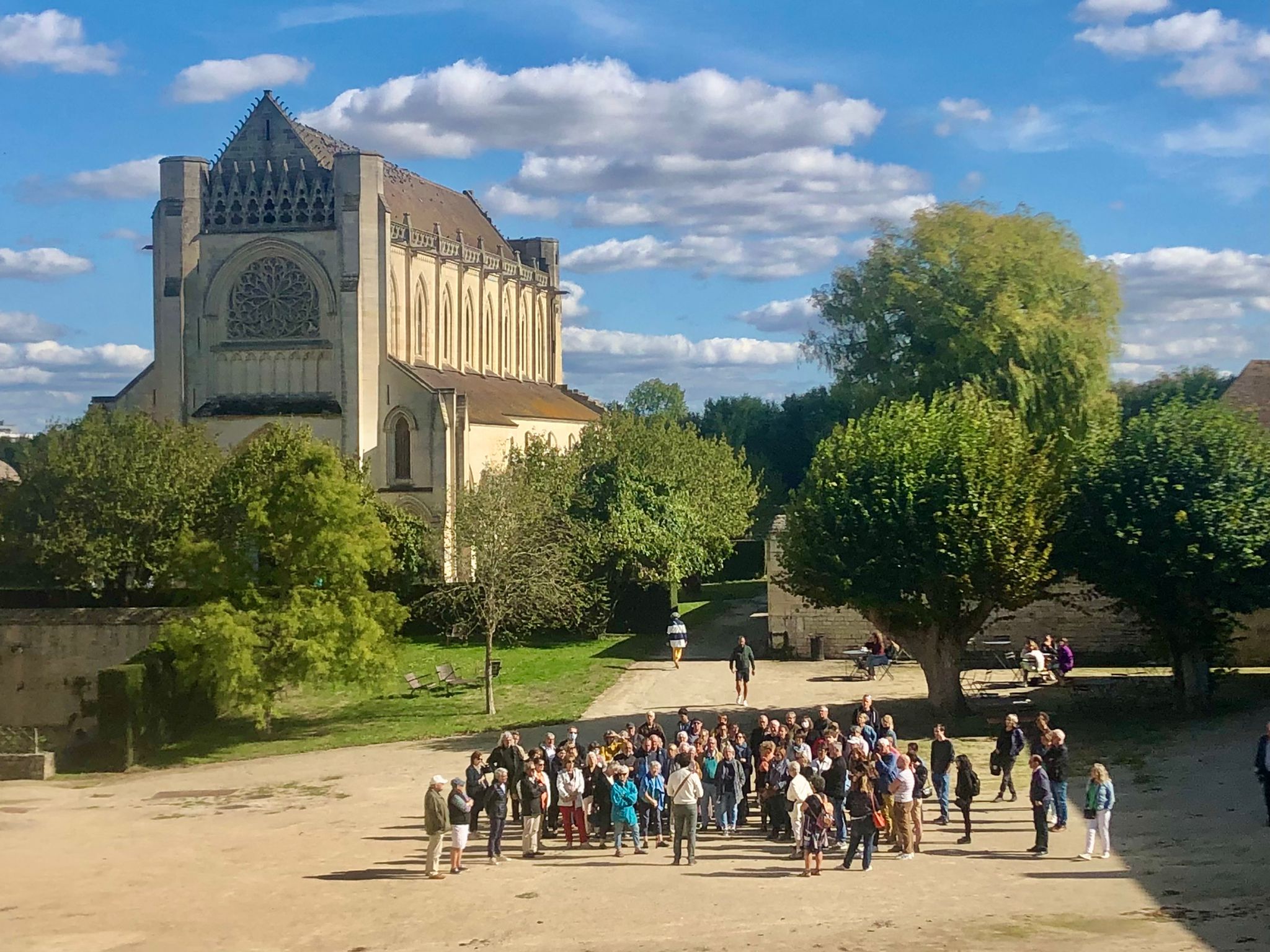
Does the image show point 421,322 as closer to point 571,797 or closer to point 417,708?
point 417,708

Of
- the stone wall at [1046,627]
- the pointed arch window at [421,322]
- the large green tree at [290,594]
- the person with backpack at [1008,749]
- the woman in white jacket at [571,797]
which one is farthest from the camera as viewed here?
the pointed arch window at [421,322]

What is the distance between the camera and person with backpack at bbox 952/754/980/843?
18.5 m

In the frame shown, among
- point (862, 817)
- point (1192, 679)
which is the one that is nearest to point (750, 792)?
point (862, 817)

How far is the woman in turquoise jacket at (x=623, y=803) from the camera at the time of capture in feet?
62.3

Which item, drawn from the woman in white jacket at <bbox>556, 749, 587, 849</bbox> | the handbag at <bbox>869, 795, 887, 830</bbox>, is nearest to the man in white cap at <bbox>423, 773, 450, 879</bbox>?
the woman in white jacket at <bbox>556, 749, 587, 849</bbox>

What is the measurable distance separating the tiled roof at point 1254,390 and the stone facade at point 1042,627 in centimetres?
835

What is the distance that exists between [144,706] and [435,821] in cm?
1539

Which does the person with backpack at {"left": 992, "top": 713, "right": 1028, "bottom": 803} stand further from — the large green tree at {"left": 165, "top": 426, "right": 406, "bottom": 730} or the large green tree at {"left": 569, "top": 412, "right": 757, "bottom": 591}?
the large green tree at {"left": 569, "top": 412, "right": 757, "bottom": 591}

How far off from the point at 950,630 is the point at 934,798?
23.3 ft

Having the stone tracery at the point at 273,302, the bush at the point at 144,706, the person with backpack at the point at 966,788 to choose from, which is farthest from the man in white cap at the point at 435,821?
the stone tracery at the point at 273,302

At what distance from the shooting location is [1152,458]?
27500 mm

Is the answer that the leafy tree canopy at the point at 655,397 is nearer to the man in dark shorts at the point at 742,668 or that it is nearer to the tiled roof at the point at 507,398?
the tiled roof at the point at 507,398

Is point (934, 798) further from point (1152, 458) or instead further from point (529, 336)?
point (529, 336)

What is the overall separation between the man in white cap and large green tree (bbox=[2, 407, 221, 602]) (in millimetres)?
23374
